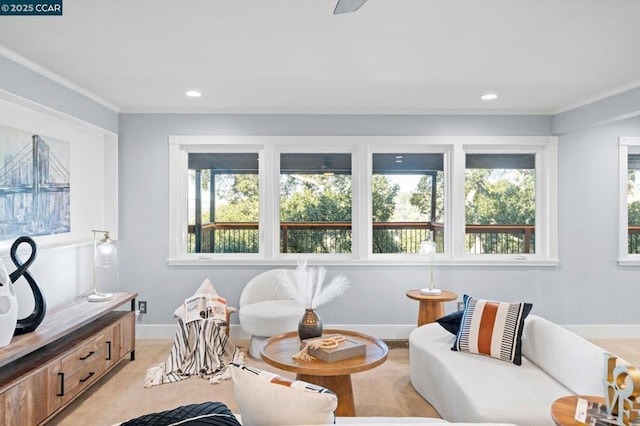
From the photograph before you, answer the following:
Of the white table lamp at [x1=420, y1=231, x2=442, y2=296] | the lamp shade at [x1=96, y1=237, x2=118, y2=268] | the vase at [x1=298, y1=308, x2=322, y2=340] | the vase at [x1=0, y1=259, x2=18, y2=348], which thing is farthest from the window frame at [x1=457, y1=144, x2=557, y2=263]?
the vase at [x1=0, y1=259, x2=18, y2=348]

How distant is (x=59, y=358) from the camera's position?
8.80ft

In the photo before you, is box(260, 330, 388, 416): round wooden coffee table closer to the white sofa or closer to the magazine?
the white sofa

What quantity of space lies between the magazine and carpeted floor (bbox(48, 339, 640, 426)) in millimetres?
489

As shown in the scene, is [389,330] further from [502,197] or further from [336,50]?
[336,50]

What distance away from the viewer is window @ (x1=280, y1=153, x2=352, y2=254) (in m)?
4.73

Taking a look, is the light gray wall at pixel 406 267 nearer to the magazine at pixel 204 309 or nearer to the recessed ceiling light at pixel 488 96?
the recessed ceiling light at pixel 488 96

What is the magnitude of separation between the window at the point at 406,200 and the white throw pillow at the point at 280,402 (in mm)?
3330

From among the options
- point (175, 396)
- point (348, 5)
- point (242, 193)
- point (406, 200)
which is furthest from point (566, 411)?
point (242, 193)

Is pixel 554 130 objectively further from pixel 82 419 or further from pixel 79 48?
pixel 82 419

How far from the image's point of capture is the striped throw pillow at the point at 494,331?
272 centimetres

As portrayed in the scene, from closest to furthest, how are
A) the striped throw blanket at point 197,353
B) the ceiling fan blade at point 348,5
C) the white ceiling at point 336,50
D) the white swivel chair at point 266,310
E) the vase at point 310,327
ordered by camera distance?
the ceiling fan blade at point 348,5 < the white ceiling at point 336,50 < the vase at point 310,327 < the striped throw blanket at point 197,353 < the white swivel chair at point 266,310

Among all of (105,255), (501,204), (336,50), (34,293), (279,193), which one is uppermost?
(336,50)

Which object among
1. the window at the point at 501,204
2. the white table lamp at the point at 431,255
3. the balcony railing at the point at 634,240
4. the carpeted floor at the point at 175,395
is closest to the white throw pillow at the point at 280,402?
the carpeted floor at the point at 175,395

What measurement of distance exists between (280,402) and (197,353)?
7.88 feet
